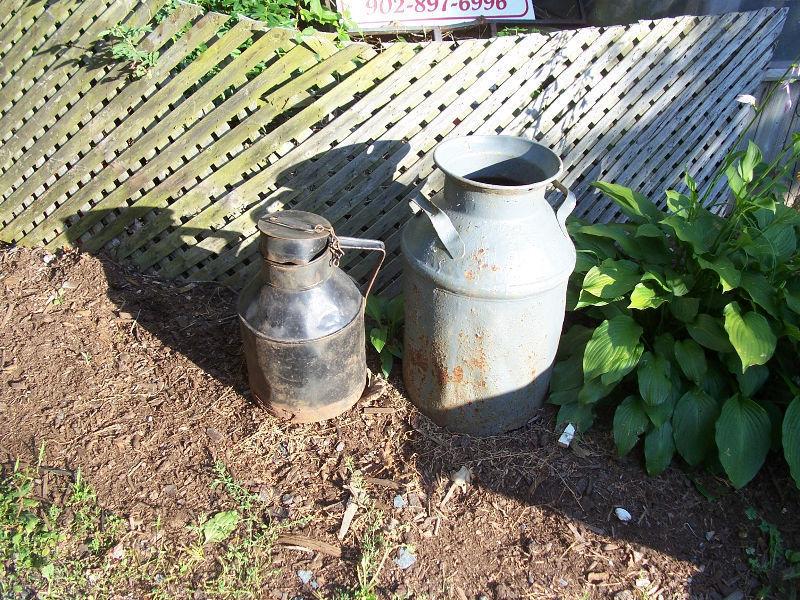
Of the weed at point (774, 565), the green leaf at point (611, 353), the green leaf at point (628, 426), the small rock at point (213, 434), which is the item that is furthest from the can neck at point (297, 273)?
the weed at point (774, 565)

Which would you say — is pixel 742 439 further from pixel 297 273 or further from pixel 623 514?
pixel 297 273

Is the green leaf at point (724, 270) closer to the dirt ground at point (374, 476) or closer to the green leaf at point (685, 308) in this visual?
the green leaf at point (685, 308)

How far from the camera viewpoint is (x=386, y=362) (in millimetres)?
3824

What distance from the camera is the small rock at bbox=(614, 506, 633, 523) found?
10.6 feet

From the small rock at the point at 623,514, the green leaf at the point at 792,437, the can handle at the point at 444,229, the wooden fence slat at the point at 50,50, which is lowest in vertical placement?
the small rock at the point at 623,514

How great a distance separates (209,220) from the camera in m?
3.96

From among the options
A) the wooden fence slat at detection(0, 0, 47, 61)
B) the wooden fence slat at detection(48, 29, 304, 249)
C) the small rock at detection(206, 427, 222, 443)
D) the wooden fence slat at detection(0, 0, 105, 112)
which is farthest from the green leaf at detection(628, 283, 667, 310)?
the wooden fence slat at detection(0, 0, 47, 61)

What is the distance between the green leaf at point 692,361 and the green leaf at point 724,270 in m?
0.39

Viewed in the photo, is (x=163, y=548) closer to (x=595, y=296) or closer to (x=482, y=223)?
(x=482, y=223)

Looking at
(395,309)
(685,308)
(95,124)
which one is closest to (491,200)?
(395,309)

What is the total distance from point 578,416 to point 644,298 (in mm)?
728

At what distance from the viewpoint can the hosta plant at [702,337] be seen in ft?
10.7

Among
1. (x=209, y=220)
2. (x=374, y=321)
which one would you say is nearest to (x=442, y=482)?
(x=374, y=321)

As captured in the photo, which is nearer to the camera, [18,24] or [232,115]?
[232,115]
